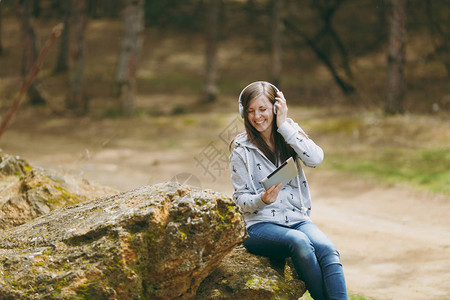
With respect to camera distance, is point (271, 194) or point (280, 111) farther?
point (280, 111)

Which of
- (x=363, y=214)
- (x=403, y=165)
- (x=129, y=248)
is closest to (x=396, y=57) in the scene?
(x=403, y=165)

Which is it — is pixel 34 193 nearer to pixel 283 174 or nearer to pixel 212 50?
pixel 283 174

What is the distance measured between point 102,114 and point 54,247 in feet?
42.3

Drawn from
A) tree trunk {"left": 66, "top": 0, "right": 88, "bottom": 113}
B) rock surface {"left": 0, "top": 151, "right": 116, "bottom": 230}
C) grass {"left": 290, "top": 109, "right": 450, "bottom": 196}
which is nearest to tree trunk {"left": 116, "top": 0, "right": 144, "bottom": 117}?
tree trunk {"left": 66, "top": 0, "right": 88, "bottom": 113}

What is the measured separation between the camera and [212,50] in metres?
16.9

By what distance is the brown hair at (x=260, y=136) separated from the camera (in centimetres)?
353

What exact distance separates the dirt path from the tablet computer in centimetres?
183

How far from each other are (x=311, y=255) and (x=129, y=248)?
1071 millimetres

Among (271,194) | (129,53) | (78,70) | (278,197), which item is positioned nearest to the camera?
(271,194)

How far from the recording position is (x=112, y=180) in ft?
26.9

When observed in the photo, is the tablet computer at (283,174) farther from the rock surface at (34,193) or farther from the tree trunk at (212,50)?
the tree trunk at (212,50)

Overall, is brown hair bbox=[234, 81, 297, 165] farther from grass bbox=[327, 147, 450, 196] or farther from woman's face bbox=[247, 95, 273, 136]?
grass bbox=[327, 147, 450, 196]

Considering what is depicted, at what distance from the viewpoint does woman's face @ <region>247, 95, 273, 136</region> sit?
3.51 metres

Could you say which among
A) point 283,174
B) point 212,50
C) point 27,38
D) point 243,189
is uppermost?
point 212,50
